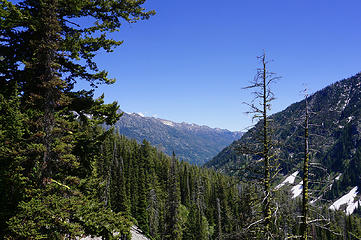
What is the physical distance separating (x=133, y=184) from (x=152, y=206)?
27.5ft

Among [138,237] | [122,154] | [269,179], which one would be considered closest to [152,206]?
[138,237]

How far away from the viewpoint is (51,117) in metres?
8.23

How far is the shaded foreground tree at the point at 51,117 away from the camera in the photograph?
738cm

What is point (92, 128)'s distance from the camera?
10.4 m

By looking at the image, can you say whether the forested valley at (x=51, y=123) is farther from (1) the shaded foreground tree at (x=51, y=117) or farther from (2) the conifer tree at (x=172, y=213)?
(2) the conifer tree at (x=172, y=213)

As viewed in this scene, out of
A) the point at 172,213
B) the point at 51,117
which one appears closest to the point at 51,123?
the point at 51,117

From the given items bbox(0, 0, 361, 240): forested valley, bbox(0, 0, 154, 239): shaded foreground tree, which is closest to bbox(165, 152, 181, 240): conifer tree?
bbox(0, 0, 361, 240): forested valley

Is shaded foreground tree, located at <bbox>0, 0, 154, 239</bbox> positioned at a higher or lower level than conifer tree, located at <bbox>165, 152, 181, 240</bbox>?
higher

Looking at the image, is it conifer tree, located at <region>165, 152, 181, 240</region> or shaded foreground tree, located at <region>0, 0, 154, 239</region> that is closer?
shaded foreground tree, located at <region>0, 0, 154, 239</region>

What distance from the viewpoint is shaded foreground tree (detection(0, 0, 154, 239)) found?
291 inches

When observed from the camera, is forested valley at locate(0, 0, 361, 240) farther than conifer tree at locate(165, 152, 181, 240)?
No

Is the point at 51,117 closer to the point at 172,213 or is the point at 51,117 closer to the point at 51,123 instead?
the point at 51,123

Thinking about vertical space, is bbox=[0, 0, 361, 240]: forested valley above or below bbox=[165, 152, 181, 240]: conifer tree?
above

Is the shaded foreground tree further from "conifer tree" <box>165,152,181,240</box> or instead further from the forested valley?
"conifer tree" <box>165,152,181,240</box>
